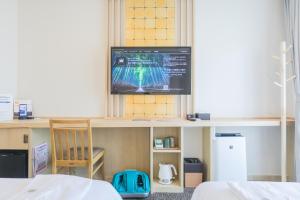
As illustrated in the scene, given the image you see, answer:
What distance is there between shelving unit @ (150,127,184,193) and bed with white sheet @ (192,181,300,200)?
1.18 metres

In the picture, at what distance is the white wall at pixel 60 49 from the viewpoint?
10.1 ft

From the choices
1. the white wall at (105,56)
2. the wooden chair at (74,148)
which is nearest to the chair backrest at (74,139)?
the wooden chair at (74,148)

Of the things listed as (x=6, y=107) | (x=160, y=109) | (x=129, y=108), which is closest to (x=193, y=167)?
(x=160, y=109)

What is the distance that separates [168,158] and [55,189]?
2027 millimetres

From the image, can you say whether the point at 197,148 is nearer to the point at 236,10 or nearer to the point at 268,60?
the point at 268,60

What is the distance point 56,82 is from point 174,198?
2011mm

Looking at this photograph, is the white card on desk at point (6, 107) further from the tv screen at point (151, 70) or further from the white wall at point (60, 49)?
the tv screen at point (151, 70)

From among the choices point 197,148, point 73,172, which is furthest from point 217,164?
point 73,172

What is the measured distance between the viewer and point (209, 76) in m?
3.08

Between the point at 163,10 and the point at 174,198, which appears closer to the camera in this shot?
the point at 174,198

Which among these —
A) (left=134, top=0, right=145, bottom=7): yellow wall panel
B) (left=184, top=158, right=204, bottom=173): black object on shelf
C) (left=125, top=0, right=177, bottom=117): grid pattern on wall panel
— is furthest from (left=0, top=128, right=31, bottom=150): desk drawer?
(left=134, top=0, right=145, bottom=7): yellow wall panel

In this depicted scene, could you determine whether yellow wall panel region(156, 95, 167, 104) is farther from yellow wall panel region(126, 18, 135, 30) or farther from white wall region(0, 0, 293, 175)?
yellow wall panel region(126, 18, 135, 30)

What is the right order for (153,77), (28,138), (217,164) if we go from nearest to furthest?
1. (28,138)
2. (217,164)
3. (153,77)

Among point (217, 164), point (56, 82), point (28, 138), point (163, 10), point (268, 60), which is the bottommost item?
point (217, 164)
